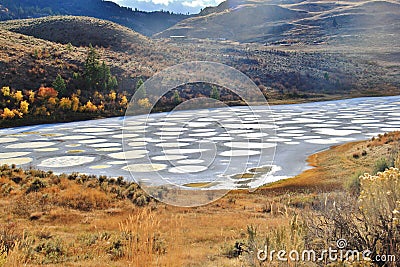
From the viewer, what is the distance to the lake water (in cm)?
1345

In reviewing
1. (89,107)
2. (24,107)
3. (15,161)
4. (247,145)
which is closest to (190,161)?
(247,145)

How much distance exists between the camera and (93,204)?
394 inches

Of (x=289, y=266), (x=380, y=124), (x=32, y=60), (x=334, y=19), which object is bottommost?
(x=380, y=124)

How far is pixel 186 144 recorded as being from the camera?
56.7 feet

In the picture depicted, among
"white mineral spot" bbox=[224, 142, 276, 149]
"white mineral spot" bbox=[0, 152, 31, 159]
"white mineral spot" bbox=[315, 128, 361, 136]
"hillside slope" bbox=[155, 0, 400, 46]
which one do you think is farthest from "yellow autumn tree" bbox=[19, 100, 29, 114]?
"hillside slope" bbox=[155, 0, 400, 46]

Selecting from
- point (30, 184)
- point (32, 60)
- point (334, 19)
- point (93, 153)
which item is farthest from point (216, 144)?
point (334, 19)

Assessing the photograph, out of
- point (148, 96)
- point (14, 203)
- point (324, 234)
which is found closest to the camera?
point (324, 234)

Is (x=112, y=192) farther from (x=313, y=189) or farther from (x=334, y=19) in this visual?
(x=334, y=19)

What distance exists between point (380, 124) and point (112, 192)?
695 inches

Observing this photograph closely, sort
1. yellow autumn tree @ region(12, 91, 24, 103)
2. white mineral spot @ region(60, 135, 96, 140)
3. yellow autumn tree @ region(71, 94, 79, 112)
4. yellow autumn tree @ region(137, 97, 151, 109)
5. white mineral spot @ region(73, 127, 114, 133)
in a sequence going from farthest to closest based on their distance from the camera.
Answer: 1. yellow autumn tree @ region(137, 97, 151, 109)
2. yellow autumn tree @ region(71, 94, 79, 112)
3. yellow autumn tree @ region(12, 91, 24, 103)
4. white mineral spot @ region(73, 127, 114, 133)
5. white mineral spot @ region(60, 135, 96, 140)

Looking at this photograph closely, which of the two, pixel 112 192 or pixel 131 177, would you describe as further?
pixel 131 177

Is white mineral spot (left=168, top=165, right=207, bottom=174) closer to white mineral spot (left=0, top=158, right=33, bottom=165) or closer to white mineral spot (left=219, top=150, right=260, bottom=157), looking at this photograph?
white mineral spot (left=219, top=150, right=260, bottom=157)

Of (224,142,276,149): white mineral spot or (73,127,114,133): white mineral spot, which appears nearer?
(224,142,276,149): white mineral spot

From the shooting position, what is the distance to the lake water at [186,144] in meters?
13.5
